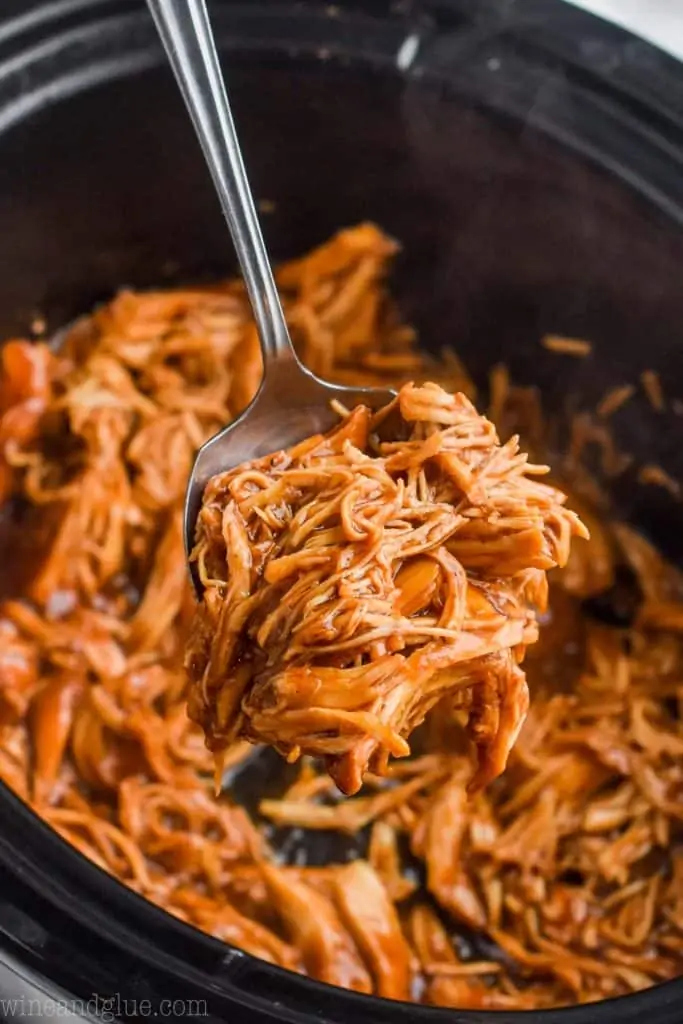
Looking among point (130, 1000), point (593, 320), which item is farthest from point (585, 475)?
point (130, 1000)

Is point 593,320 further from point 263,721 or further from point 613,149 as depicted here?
point 263,721

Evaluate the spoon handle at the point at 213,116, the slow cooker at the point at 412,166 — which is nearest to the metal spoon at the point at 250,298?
the spoon handle at the point at 213,116

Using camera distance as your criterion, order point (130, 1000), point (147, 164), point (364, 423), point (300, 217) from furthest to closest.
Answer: point (300, 217) < point (147, 164) < point (364, 423) < point (130, 1000)

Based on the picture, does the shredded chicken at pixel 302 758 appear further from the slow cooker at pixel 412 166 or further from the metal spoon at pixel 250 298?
the metal spoon at pixel 250 298

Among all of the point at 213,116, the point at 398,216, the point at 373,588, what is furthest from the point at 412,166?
the point at 373,588

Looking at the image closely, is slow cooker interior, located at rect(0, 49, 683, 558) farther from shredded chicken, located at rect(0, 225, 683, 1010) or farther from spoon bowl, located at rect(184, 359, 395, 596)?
spoon bowl, located at rect(184, 359, 395, 596)

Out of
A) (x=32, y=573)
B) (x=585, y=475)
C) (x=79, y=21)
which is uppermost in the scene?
(x=79, y=21)
